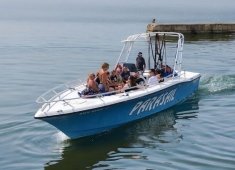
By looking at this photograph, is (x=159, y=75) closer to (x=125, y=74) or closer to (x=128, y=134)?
(x=125, y=74)

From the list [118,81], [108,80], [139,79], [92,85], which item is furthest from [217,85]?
[92,85]

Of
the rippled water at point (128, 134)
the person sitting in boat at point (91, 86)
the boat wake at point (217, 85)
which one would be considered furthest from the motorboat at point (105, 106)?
the boat wake at point (217, 85)

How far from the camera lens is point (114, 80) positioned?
18.3 m

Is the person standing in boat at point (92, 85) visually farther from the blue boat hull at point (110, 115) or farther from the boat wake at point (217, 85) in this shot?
the boat wake at point (217, 85)

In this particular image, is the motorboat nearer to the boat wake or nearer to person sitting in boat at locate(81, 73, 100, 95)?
person sitting in boat at locate(81, 73, 100, 95)

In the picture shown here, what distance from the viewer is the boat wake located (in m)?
22.9

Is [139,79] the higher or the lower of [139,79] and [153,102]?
the higher

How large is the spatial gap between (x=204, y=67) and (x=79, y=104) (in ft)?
55.9

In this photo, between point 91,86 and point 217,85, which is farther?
point 217,85

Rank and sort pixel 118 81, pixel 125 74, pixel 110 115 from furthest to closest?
pixel 125 74 < pixel 118 81 < pixel 110 115

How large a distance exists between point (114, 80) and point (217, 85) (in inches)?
302

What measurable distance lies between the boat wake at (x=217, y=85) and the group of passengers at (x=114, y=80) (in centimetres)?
445

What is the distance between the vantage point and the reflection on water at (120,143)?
14418 mm

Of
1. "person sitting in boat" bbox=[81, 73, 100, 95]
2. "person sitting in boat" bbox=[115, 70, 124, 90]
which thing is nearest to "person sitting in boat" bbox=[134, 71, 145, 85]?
"person sitting in boat" bbox=[115, 70, 124, 90]
